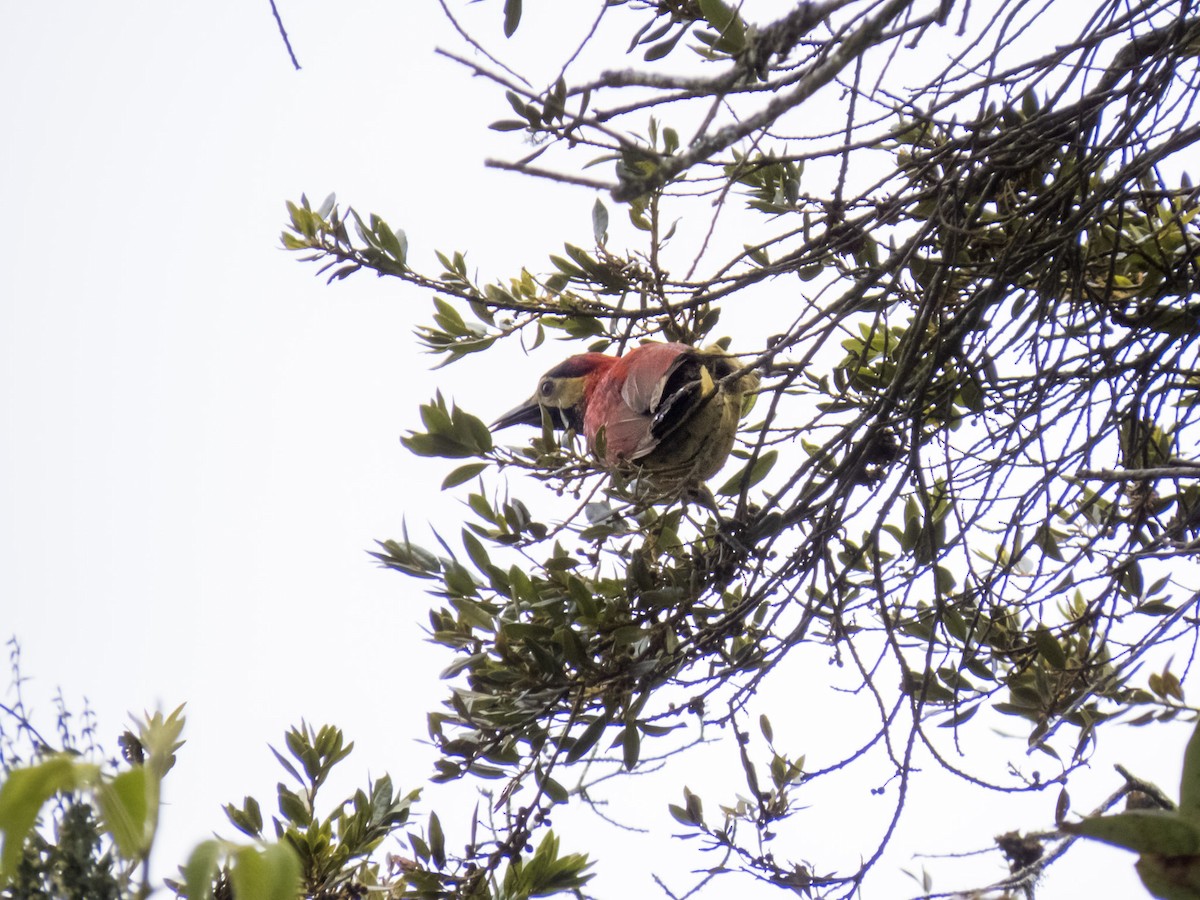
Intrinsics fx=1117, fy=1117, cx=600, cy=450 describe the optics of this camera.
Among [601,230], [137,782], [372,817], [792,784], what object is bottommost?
[137,782]

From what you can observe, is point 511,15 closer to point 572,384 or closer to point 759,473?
point 759,473

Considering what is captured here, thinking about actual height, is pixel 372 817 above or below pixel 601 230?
below

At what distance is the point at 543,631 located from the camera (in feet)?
7.41

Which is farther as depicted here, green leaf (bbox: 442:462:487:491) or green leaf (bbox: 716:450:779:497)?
green leaf (bbox: 716:450:779:497)

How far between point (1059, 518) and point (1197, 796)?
2.37m

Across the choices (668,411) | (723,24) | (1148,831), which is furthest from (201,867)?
(668,411)

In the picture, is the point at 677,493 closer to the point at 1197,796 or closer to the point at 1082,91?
the point at 1082,91

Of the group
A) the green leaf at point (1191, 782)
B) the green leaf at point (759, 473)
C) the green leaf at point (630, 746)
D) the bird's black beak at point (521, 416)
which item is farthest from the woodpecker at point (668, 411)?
the green leaf at point (1191, 782)

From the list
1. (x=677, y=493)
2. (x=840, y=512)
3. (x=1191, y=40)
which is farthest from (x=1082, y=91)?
(x=677, y=493)

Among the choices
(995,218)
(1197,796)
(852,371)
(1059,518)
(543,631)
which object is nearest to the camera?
(1197,796)

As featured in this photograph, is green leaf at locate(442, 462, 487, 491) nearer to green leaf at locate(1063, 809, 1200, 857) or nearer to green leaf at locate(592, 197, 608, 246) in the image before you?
green leaf at locate(592, 197, 608, 246)

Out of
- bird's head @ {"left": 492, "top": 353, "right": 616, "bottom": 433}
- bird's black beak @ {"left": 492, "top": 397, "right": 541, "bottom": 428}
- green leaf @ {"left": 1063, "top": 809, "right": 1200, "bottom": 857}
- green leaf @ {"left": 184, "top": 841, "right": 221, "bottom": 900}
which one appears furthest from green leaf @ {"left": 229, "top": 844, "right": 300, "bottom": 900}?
bird's black beak @ {"left": 492, "top": 397, "right": 541, "bottom": 428}

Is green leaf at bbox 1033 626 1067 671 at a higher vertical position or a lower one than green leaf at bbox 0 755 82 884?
higher

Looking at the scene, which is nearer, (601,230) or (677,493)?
(677,493)
